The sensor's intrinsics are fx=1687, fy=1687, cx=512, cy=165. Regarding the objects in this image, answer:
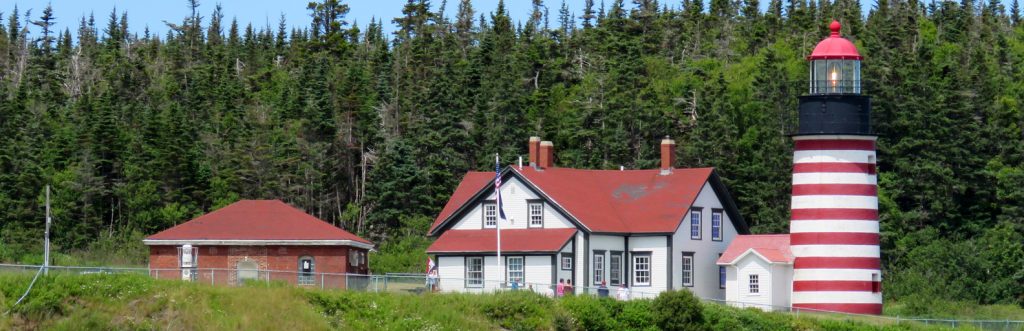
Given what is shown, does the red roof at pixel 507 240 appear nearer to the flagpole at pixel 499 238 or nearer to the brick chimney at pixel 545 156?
the flagpole at pixel 499 238

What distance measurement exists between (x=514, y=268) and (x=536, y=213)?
2.21 meters

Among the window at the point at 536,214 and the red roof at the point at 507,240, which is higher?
the window at the point at 536,214

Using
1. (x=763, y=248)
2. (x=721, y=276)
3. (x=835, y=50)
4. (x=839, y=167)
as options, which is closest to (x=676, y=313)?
(x=839, y=167)

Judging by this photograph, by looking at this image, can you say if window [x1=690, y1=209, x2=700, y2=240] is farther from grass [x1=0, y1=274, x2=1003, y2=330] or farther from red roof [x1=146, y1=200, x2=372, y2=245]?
grass [x1=0, y1=274, x2=1003, y2=330]

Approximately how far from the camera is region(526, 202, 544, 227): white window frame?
54438 millimetres

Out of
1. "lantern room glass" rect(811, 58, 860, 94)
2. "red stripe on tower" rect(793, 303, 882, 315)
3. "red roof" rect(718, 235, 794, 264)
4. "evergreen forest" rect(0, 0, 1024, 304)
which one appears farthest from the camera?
"evergreen forest" rect(0, 0, 1024, 304)

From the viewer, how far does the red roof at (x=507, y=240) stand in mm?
52812

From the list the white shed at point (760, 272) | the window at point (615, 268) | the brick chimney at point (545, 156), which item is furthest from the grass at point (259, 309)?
the brick chimney at point (545, 156)

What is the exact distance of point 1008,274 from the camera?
5978cm

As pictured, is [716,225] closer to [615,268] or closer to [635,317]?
[615,268]

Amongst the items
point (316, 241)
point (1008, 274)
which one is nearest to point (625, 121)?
point (1008, 274)

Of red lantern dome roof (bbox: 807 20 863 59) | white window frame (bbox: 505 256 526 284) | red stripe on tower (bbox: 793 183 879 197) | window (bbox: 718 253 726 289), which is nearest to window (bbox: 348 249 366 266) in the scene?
white window frame (bbox: 505 256 526 284)

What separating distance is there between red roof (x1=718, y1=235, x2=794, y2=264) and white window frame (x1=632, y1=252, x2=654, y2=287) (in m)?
2.34

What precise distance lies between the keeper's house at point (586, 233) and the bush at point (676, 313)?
6329mm
